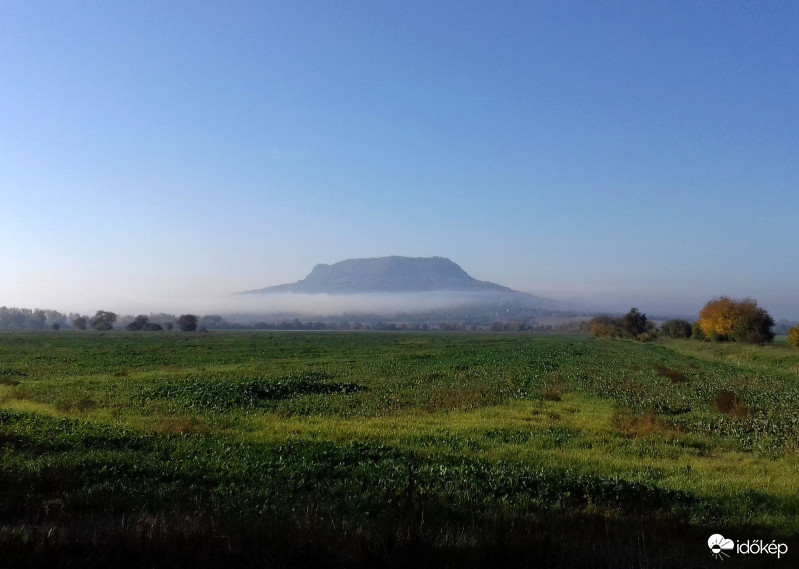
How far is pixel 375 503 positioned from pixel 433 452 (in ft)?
15.7

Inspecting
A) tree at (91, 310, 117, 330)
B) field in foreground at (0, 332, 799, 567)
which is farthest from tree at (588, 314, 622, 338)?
tree at (91, 310, 117, 330)

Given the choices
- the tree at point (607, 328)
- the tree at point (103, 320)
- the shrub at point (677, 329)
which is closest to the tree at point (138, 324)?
the tree at point (103, 320)

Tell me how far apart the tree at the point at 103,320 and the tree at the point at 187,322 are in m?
22.3

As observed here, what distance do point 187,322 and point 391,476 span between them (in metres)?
164

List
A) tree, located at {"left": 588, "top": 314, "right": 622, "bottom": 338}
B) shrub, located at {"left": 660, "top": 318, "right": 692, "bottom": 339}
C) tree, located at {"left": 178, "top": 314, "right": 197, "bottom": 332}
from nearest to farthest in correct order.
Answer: shrub, located at {"left": 660, "top": 318, "right": 692, "bottom": 339} < tree, located at {"left": 588, "top": 314, "right": 622, "bottom": 338} < tree, located at {"left": 178, "top": 314, "right": 197, "bottom": 332}

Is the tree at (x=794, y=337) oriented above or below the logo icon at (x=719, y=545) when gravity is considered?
below

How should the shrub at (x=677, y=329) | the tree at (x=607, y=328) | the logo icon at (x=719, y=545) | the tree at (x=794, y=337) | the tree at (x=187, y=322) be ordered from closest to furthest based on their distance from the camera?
1. the logo icon at (x=719, y=545)
2. the tree at (x=794, y=337)
3. the shrub at (x=677, y=329)
4. the tree at (x=607, y=328)
5. the tree at (x=187, y=322)

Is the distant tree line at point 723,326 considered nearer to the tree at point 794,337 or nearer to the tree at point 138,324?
the tree at point 794,337

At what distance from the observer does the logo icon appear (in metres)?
6.24

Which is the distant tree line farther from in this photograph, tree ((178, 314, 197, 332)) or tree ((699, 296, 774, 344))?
tree ((178, 314, 197, 332))

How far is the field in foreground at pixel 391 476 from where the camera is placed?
18.5ft

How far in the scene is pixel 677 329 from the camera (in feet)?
363

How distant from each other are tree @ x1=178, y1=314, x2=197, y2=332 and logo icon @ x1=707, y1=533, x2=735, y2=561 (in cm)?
16645

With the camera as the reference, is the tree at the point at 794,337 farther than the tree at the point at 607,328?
No
